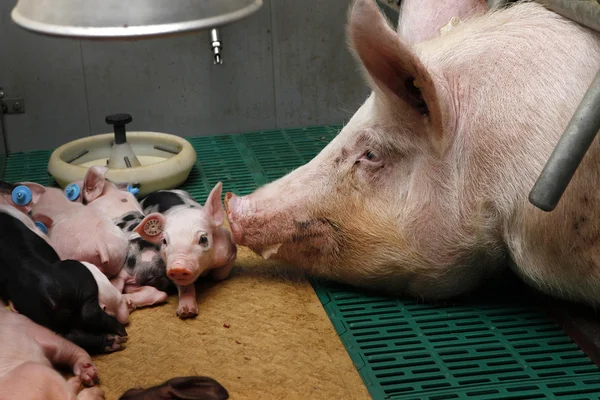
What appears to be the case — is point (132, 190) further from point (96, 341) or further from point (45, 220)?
point (96, 341)

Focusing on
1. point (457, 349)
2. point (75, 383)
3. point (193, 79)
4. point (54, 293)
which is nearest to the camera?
point (75, 383)

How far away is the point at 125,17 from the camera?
1.68 meters

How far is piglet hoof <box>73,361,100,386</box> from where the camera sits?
2.33 m

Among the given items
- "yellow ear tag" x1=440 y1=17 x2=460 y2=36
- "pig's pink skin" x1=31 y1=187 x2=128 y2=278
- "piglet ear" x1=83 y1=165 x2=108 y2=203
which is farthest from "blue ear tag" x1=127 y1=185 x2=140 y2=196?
"yellow ear tag" x1=440 y1=17 x2=460 y2=36

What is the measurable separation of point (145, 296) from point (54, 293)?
0.44 meters

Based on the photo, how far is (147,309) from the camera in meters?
2.80

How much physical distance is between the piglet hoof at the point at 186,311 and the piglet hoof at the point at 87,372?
0.41 metres

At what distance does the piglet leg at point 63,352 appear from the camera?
2.33 metres

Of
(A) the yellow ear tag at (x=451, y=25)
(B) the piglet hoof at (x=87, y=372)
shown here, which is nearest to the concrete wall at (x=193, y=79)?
(A) the yellow ear tag at (x=451, y=25)

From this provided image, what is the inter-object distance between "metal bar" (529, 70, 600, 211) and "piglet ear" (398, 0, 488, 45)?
1354 mm

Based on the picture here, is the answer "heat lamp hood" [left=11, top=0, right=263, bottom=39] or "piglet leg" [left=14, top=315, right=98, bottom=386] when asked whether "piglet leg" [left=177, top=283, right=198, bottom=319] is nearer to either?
"piglet leg" [left=14, top=315, right=98, bottom=386]

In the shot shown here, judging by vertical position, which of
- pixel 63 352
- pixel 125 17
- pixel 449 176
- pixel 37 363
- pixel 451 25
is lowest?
pixel 63 352

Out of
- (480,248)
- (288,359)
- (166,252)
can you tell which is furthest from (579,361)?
(166,252)

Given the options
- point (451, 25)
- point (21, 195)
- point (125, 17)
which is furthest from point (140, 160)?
point (125, 17)
